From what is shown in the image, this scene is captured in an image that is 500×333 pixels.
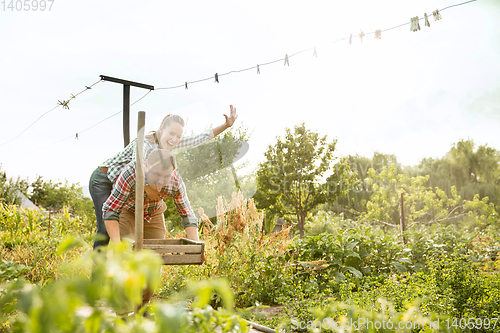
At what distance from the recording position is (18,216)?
6.55m

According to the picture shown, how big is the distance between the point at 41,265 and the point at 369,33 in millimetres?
5985

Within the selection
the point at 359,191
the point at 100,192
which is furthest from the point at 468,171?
the point at 100,192

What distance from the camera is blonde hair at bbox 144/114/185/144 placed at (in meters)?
2.43

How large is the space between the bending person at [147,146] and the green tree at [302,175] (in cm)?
993

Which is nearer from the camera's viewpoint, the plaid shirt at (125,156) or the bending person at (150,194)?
the bending person at (150,194)

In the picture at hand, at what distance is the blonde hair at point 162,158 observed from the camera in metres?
2.21

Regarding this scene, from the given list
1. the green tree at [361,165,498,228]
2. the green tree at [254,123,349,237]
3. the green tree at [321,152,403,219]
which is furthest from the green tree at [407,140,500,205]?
the green tree at [254,123,349,237]

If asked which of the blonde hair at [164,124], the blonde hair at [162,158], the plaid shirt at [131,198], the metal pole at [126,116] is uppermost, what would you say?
the metal pole at [126,116]

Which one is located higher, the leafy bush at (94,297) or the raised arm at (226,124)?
the raised arm at (226,124)

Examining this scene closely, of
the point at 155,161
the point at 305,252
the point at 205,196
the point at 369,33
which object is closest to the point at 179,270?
the point at 305,252

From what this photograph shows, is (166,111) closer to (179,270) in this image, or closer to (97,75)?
(179,270)

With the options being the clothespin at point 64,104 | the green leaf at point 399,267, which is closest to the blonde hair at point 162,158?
the green leaf at point 399,267

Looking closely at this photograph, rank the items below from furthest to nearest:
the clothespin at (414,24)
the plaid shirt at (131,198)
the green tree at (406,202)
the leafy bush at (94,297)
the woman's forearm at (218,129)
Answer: the green tree at (406,202)
the clothespin at (414,24)
the woman's forearm at (218,129)
the plaid shirt at (131,198)
the leafy bush at (94,297)

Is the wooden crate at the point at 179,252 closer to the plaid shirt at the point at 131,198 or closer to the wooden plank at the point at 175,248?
the wooden plank at the point at 175,248
